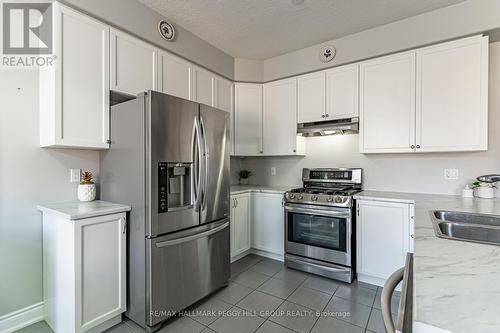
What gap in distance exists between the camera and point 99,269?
1.72 metres

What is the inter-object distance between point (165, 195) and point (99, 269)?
678mm

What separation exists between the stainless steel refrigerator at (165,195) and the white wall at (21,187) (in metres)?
0.44

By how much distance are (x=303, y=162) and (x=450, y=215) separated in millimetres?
2042

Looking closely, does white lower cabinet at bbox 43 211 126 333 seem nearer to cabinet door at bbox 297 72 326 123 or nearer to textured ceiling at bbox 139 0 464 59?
textured ceiling at bbox 139 0 464 59

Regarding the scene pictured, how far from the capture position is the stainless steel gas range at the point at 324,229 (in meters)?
2.55

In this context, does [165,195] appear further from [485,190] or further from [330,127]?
[485,190]

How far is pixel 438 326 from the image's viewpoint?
0.46 metres

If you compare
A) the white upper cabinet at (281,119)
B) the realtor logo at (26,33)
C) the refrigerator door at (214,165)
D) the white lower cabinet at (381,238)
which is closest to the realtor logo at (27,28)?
the realtor logo at (26,33)

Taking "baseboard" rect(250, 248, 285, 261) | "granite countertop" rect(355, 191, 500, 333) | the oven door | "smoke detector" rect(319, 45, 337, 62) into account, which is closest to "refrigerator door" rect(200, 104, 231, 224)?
the oven door

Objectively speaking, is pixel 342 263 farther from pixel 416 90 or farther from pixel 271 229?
pixel 416 90

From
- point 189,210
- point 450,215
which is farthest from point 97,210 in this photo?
point 450,215

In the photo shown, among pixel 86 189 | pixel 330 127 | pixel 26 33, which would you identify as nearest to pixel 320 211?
pixel 330 127

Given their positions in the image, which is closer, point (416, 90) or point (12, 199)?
point (12, 199)

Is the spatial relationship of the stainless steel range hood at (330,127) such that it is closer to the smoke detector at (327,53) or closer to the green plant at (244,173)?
the smoke detector at (327,53)
